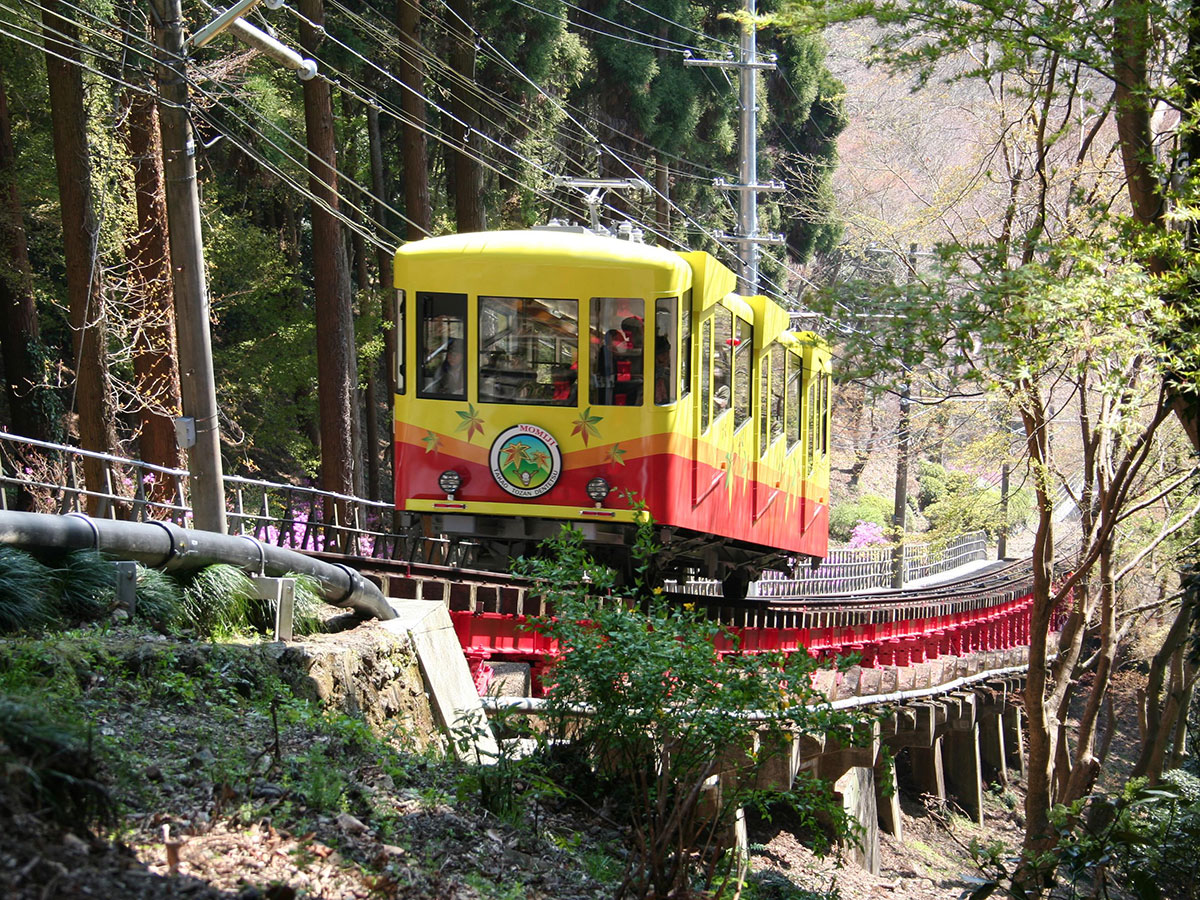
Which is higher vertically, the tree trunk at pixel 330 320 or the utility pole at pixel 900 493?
the tree trunk at pixel 330 320

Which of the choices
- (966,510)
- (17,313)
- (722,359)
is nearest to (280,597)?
(722,359)

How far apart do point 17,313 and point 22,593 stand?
15.6 metres

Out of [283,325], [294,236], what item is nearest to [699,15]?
[294,236]

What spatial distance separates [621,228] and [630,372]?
208cm

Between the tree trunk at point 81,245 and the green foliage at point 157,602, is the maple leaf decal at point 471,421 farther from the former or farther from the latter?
the tree trunk at point 81,245

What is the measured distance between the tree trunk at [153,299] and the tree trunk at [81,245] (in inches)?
20.9

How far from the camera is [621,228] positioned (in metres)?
13.9

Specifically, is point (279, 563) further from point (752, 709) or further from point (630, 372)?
point (630, 372)

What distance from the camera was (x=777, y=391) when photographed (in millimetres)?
16188

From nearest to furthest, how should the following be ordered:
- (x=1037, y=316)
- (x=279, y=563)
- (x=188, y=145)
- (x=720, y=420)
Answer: (x=1037, y=316) → (x=279, y=563) → (x=188, y=145) → (x=720, y=420)

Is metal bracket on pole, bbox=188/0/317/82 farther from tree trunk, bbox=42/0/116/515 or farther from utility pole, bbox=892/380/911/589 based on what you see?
utility pole, bbox=892/380/911/589

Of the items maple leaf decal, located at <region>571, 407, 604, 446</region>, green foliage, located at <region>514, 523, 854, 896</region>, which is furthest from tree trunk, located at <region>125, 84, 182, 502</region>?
green foliage, located at <region>514, 523, 854, 896</region>

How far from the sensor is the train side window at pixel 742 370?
14281mm

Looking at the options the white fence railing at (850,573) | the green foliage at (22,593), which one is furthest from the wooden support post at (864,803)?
the green foliage at (22,593)
